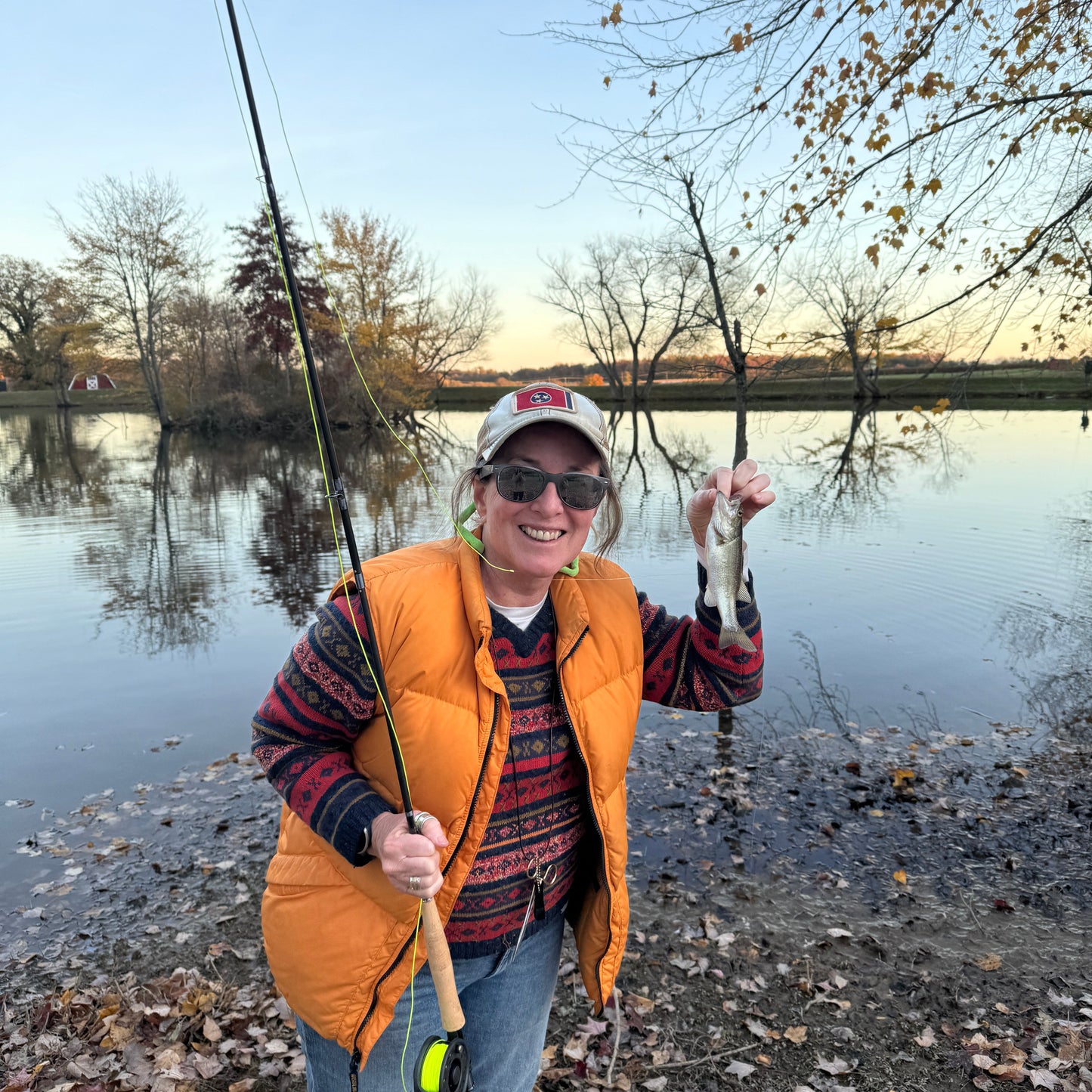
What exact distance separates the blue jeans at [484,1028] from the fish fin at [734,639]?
110 cm

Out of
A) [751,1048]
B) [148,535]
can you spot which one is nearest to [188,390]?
[148,535]

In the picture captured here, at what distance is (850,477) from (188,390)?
48357mm

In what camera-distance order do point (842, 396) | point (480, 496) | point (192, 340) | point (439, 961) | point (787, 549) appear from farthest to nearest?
1. point (192, 340)
2. point (842, 396)
3. point (787, 549)
4. point (480, 496)
5. point (439, 961)

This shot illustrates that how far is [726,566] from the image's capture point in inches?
95.0

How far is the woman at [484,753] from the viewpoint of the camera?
2.03 meters

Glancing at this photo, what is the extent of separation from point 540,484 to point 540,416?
0.21 meters

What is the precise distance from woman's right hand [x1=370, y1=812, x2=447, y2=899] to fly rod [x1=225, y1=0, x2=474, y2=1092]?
5 cm

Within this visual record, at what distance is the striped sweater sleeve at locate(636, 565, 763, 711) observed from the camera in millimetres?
2518

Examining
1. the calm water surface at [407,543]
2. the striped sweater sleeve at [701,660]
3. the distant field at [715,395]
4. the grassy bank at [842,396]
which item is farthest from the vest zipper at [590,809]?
the distant field at [715,395]

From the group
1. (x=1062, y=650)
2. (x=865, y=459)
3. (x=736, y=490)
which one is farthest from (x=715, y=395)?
(x=736, y=490)

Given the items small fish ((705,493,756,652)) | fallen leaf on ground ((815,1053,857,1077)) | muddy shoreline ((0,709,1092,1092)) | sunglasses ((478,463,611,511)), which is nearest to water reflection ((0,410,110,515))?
muddy shoreline ((0,709,1092,1092))

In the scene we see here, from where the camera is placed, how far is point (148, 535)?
17.0 metres

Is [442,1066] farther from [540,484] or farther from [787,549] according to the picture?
[787,549]

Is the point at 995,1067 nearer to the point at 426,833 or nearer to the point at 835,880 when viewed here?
the point at 835,880
